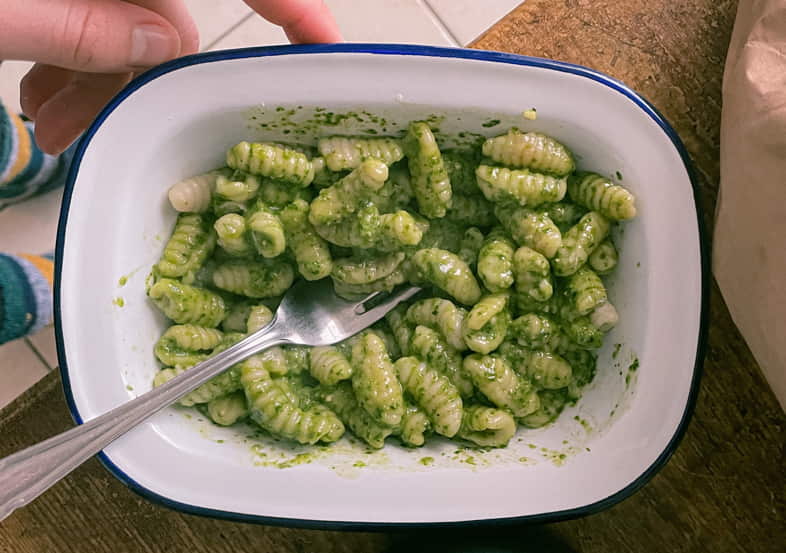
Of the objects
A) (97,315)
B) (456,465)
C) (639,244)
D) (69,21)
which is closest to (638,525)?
(456,465)

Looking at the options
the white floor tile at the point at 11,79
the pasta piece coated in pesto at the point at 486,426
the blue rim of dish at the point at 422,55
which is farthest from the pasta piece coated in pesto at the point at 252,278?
the white floor tile at the point at 11,79

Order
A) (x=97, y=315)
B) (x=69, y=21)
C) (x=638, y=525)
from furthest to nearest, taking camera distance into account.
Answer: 1. (x=638, y=525)
2. (x=97, y=315)
3. (x=69, y=21)

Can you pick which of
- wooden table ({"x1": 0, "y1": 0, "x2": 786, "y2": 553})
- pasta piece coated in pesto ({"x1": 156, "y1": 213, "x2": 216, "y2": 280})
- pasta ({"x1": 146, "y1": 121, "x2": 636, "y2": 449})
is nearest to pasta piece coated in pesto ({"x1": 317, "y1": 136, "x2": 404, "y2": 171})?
pasta ({"x1": 146, "y1": 121, "x2": 636, "y2": 449})

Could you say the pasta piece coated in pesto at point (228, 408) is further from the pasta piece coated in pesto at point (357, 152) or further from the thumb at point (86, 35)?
the thumb at point (86, 35)

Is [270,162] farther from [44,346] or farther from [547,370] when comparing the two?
[44,346]

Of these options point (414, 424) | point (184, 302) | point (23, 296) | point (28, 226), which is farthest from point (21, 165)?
point (414, 424)

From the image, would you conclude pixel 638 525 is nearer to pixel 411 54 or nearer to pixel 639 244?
pixel 639 244

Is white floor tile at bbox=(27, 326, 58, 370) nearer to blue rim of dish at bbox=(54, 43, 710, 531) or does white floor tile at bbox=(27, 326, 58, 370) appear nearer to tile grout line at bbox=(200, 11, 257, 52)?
blue rim of dish at bbox=(54, 43, 710, 531)
